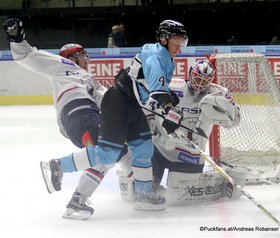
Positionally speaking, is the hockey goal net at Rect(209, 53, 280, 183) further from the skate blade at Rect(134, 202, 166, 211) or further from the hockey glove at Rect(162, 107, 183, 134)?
the hockey glove at Rect(162, 107, 183, 134)

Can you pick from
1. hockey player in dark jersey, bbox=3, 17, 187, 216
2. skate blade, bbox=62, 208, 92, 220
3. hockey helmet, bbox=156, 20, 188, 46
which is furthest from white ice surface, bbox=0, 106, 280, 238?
hockey helmet, bbox=156, 20, 188, 46

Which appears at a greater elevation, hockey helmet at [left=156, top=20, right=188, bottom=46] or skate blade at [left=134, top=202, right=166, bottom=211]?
hockey helmet at [left=156, top=20, right=188, bottom=46]

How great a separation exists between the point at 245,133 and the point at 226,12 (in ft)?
24.3

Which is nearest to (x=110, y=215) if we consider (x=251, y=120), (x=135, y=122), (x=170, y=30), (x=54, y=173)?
(x=54, y=173)

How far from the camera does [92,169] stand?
8.68 ft

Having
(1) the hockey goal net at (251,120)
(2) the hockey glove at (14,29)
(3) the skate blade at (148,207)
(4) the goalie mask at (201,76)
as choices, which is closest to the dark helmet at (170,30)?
(4) the goalie mask at (201,76)

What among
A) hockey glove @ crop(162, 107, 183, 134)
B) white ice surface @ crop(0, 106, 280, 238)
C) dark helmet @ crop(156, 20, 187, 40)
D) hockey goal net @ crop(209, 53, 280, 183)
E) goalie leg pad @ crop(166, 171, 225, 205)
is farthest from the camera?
hockey goal net @ crop(209, 53, 280, 183)

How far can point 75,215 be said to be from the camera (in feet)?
8.52

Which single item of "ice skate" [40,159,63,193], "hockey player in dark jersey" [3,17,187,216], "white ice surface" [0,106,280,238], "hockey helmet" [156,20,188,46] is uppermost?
"hockey helmet" [156,20,188,46]

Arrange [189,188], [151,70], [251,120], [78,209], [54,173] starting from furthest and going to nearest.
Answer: [251,120], [189,188], [54,173], [78,209], [151,70]

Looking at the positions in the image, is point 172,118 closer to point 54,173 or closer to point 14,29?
point 54,173

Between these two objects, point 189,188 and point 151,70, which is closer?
point 151,70

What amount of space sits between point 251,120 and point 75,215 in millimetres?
1266

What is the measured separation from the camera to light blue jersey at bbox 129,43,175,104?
2459 mm
